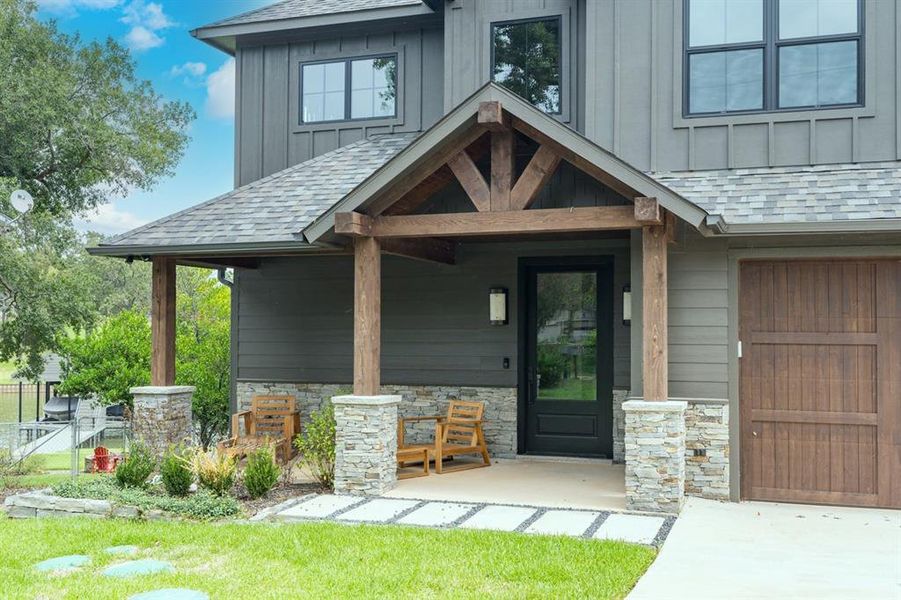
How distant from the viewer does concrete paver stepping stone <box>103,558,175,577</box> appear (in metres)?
5.71

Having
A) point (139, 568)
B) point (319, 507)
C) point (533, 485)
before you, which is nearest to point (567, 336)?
point (533, 485)

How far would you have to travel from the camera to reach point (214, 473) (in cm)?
789

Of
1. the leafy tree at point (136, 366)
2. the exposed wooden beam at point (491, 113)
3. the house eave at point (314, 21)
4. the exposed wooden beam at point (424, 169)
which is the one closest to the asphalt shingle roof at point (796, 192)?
the exposed wooden beam at point (491, 113)

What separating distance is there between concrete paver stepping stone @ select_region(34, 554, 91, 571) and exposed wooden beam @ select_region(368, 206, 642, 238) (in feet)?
12.7

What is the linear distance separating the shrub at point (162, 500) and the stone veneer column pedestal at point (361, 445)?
117 cm

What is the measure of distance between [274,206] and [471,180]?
2752 millimetres

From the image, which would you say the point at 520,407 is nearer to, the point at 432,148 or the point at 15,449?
the point at 432,148

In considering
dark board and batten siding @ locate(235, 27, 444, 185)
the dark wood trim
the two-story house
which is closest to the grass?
the two-story house

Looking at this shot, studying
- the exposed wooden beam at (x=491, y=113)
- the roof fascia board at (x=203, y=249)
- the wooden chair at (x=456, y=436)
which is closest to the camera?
the exposed wooden beam at (x=491, y=113)

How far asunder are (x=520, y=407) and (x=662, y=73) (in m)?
4.19

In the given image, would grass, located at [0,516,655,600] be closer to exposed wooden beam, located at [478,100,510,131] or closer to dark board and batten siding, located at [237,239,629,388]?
exposed wooden beam, located at [478,100,510,131]

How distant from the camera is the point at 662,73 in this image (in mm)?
9109

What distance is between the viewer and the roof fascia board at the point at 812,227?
740 centimetres

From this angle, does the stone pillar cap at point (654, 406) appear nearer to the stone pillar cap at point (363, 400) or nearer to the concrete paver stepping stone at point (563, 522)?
the concrete paver stepping stone at point (563, 522)
